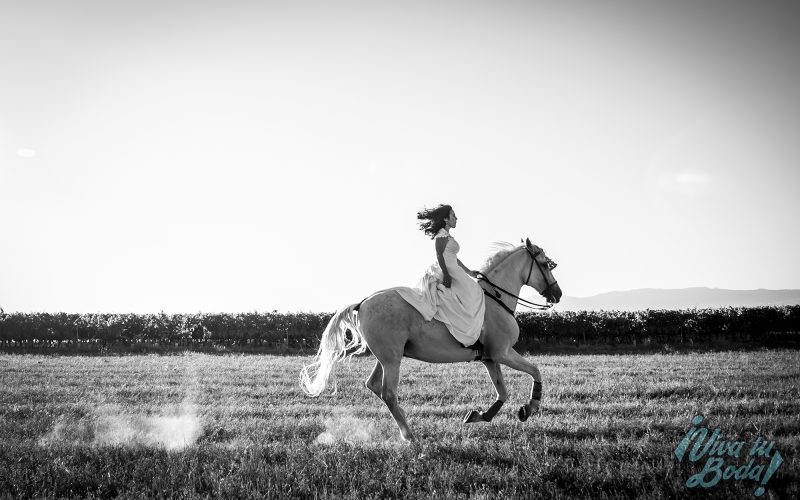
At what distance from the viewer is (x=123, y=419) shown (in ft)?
32.2

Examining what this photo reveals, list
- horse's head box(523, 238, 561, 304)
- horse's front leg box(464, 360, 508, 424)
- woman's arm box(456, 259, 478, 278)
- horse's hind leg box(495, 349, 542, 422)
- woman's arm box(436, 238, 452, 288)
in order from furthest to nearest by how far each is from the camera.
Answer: horse's head box(523, 238, 561, 304)
woman's arm box(456, 259, 478, 278)
woman's arm box(436, 238, 452, 288)
horse's front leg box(464, 360, 508, 424)
horse's hind leg box(495, 349, 542, 422)

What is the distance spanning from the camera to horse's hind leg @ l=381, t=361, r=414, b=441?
7652mm

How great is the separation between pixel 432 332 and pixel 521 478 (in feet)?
9.51

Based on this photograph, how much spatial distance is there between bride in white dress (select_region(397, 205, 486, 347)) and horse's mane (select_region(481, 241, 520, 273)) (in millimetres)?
817

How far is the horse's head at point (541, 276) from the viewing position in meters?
9.41

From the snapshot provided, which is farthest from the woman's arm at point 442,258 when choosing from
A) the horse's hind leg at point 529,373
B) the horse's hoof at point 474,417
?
the horse's hoof at point 474,417

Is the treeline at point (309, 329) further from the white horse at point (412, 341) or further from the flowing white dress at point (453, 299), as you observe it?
the flowing white dress at point (453, 299)

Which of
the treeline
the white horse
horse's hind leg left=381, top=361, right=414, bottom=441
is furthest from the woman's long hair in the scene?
the treeline

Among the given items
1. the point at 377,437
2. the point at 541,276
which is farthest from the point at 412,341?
the point at 541,276

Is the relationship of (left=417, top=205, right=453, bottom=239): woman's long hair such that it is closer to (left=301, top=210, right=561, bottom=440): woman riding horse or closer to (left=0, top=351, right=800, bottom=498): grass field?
(left=301, top=210, right=561, bottom=440): woman riding horse

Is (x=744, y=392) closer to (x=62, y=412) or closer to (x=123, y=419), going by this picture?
(x=123, y=419)

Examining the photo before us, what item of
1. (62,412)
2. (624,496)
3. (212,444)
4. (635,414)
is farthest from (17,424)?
(635,414)

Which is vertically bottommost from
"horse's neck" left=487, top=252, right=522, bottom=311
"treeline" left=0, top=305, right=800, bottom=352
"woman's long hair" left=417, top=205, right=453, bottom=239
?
"treeline" left=0, top=305, right=800, bottom=352

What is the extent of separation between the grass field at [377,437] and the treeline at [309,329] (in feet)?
63.9
